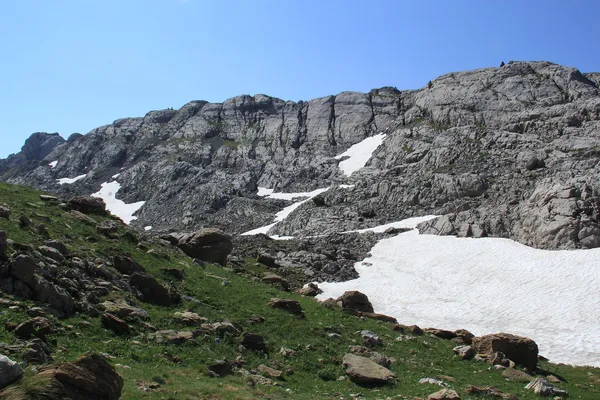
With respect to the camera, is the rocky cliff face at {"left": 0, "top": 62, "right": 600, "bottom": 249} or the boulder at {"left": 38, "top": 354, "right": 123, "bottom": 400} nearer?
the boulder at {"left": 38, "top": 354, "right": 123, "bottom": 400}

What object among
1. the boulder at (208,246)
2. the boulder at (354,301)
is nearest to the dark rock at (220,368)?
the boulder at (354,301)

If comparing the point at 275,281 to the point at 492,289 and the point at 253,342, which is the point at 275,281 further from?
the point at 492,289

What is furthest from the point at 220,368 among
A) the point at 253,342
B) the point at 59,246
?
the point at 59,246

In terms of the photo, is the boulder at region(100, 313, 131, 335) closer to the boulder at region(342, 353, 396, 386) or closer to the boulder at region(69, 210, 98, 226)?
the boulder at region(342, 353, 396, 386)

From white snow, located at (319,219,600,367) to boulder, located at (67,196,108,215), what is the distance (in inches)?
885

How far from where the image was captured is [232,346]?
749 inches

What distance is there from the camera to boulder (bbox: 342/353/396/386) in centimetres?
1836

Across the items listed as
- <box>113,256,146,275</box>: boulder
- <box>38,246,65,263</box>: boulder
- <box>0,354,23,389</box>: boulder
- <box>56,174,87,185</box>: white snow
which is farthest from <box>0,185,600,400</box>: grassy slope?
<box>56,174,87,185</box>: white snow

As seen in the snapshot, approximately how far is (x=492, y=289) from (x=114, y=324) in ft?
130

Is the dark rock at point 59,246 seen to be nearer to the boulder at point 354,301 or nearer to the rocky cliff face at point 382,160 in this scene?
the boulder at point 354,301

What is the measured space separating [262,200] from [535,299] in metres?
72.9

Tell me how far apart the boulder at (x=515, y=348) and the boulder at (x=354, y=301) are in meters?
9.18

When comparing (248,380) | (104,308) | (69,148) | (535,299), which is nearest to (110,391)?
(248,380)

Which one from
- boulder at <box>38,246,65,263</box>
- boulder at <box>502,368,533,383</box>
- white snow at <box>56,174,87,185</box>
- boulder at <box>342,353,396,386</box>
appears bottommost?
boulder at <box>502,368,533,383</box>
